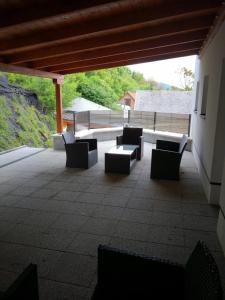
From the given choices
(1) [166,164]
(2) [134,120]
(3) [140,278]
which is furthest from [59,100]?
(3) [140,278]

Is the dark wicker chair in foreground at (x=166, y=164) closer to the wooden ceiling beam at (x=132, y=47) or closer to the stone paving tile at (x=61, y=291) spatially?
the wooden ceiling beam at (x=132, y=47)

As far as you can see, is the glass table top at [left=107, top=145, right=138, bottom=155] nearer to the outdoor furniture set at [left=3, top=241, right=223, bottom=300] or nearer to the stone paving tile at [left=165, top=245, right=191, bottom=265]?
the stone paving tile at [left=165, top=245, right=191, bottom=265]

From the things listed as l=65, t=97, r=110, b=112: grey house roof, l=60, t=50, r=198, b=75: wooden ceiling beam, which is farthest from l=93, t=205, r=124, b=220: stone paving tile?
l=65, t=97, r=110, b=112: grey house roof

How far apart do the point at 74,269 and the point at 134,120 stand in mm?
8427

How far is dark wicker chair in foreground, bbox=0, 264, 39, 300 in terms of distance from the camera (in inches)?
52.8

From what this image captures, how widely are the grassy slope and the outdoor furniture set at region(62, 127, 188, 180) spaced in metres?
5.89

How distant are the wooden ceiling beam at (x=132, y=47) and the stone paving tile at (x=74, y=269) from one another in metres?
4.41

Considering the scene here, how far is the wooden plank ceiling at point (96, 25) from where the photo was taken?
10.3ft

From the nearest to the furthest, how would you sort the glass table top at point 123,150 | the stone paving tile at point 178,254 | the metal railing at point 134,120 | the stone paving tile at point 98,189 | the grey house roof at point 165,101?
1. the stone paving tile at point 178,254
2. the stone paving tile at point 98,189
3. the glass table top at point 123,150
4. the metal railing at point 134,120
5. the grey house roof at point 165,101

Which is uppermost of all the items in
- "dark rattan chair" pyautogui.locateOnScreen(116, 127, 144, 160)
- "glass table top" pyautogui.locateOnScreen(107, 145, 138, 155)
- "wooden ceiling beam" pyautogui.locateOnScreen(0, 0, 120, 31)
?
"wooden ceiling beam" pyautogui.locateOnScreen(0, 0, 120, 31)

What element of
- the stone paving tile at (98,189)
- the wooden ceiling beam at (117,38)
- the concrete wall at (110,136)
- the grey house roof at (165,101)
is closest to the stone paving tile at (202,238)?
the stone paving tile at (98,189)

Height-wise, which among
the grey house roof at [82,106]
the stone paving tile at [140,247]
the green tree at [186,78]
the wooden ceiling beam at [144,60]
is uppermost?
the green tree at [186,78]

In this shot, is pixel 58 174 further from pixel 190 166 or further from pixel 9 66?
pixel 190 166

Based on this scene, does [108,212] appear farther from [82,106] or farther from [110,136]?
[82,106]
